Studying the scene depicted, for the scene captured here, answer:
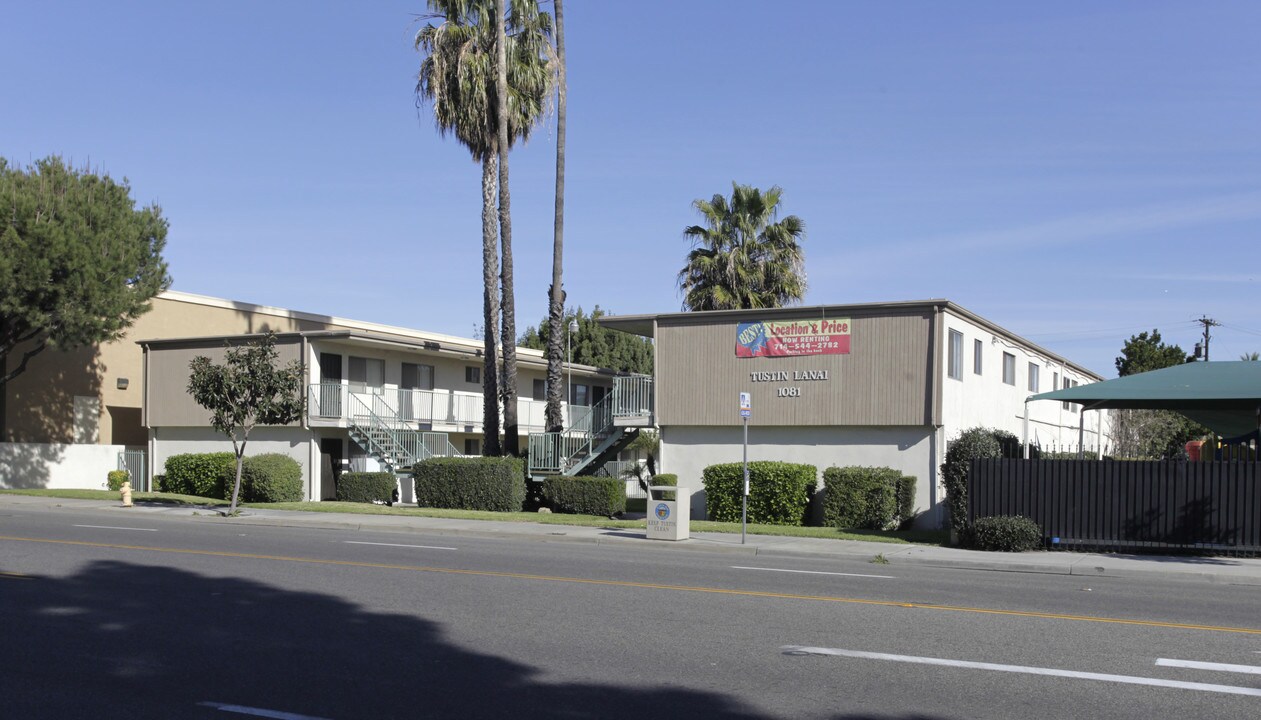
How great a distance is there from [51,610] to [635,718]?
7.05 metres

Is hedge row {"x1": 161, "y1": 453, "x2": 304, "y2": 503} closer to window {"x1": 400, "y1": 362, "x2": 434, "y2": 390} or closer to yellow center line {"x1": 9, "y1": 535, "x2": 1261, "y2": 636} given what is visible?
window {"x1": 400, "y1": 362, "x2": 434, "y2": 390}

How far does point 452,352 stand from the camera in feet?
129

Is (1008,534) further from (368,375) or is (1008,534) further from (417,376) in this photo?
(417,376)

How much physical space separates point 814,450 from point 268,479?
15.5 metres

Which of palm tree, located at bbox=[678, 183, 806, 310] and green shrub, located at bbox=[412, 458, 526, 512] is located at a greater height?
palm tree, located at bbox=[678, 183, 806, 310]

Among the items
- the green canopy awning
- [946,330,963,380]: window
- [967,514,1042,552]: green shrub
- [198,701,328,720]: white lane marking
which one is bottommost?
[967,514,1042,552]: green shrub

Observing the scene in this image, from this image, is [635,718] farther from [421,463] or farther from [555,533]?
[421,463]

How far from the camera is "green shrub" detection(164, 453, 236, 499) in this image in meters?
33.5

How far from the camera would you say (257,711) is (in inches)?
281

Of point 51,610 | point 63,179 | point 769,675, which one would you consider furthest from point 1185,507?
point 63,179

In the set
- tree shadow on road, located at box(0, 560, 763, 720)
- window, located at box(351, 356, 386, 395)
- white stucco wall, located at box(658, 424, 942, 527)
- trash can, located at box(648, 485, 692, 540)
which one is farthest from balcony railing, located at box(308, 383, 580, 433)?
tree shadow on road, located at box(0, 560, 763, 720)

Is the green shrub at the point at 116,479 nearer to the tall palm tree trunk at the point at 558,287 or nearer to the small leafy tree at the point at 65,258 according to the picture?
the small leafy tree at the point at 65,258

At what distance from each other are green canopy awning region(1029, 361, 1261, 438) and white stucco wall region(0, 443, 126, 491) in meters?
31.3

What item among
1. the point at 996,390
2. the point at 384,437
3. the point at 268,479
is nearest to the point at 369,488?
the point at 384,437
